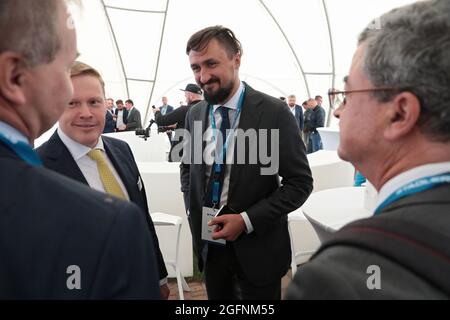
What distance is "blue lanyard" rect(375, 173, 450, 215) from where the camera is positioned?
32.3 inches

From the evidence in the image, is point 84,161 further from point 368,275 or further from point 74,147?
point 368,275

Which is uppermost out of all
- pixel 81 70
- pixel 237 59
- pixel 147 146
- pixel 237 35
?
pixel 237 35

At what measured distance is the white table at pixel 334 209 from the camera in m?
2.25

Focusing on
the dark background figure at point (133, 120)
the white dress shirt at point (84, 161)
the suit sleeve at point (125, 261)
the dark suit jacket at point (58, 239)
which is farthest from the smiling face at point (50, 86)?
the dark background figure at point (133, 120)

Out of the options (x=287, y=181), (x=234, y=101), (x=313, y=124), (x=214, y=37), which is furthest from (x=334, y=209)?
(x=313, y=124)

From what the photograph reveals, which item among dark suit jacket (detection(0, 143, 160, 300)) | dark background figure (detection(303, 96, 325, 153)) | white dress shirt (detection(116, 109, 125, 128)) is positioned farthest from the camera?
white dress shirt (detection(116, 109, 125, 128))

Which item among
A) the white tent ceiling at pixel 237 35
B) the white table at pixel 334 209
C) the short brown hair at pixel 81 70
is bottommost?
the white table at pixel 334 209

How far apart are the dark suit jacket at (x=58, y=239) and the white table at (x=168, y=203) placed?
3.34 meters

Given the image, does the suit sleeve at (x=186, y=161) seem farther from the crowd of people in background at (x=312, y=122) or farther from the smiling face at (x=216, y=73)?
the crowd of people in background at (x=312, y=122)

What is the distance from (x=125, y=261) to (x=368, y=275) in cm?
48

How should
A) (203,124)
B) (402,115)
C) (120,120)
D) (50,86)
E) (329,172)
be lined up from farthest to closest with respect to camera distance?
(120,120), (329,172), (203,124), (402,115), (50,86)

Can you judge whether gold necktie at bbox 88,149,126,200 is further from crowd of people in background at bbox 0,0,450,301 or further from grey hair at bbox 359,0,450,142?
grey hair at bbox 359,0,450,142

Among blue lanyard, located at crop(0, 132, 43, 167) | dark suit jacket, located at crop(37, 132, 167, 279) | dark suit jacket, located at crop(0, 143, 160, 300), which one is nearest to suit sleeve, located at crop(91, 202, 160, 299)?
dark suit jacket, located at crop(0, 143, 160, 300)

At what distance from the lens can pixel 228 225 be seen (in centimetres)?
195
